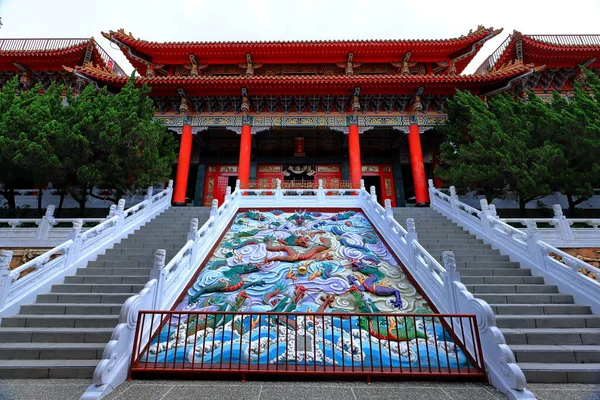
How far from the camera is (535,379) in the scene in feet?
10.8

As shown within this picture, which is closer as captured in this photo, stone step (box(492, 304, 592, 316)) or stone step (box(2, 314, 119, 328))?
stone step (box(2, 314, 119, 328))

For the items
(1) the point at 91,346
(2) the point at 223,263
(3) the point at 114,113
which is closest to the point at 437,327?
(2) the point at 223,263

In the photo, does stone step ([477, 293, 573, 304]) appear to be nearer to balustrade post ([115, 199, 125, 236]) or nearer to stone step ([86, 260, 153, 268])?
stone step ([86, 260, 153, 268])

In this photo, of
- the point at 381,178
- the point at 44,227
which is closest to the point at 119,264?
the point at 44,227

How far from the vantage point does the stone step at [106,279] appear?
5.36 metres

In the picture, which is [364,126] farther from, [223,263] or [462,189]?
[223,263]

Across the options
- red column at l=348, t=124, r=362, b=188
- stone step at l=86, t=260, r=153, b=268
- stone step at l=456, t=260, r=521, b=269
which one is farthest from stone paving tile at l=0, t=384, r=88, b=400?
red column at l=348, t=124, r=362, b=188

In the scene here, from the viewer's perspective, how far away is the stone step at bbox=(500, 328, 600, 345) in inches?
153

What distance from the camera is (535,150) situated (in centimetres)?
793

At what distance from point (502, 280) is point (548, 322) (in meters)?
1.19

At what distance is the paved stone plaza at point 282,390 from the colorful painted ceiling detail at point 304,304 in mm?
261

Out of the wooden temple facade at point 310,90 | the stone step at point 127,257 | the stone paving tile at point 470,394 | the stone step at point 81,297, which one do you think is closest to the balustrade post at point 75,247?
the stone step at point 127,257

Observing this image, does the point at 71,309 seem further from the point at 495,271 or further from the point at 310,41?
the point at 310,41

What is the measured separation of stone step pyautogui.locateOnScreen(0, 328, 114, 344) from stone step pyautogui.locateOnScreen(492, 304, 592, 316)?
5.97 m
